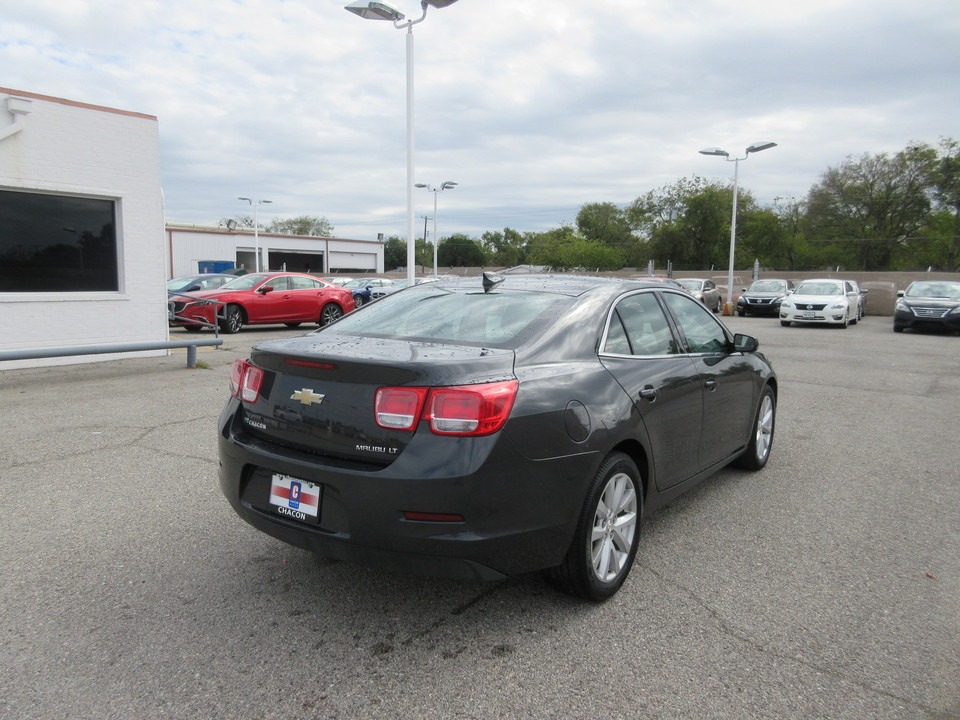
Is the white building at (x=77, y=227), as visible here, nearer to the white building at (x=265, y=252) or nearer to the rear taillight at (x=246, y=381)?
the rear taillight at (x=246, y=381)

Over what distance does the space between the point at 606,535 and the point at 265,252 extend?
65012 millimetres

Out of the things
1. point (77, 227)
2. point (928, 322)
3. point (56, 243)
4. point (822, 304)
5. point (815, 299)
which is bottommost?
point (928, 322)

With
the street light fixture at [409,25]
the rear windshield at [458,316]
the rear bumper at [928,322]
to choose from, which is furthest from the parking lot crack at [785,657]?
the rear bumper at [928,322]

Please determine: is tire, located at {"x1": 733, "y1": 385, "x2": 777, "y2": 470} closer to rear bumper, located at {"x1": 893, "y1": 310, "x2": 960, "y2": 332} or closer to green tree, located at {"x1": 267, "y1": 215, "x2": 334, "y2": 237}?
rear bumper, located at {"x1": 893, "y1": 310, "x2": 960, "y2": 332}

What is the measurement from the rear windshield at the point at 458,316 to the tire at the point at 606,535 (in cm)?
78

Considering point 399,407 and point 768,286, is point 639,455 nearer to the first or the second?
point 399,407

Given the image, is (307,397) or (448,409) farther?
(307,397)

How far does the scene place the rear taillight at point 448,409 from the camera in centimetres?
270

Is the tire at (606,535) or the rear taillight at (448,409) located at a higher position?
the rear taillight at (448,409)

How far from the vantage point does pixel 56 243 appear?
1024cm

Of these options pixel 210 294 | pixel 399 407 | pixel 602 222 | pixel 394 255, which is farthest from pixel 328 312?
pixel 394 255

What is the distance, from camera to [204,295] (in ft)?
54.9

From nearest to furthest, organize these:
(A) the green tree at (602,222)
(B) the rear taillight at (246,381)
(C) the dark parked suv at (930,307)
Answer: (B) the rear taillight at (246,381), (C) the dark parked suv at (930,307), (A) the green tree at (602,222)

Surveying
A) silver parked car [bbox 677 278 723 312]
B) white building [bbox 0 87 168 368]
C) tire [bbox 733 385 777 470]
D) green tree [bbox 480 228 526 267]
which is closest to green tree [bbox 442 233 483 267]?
green tree [bbox 480 228 526 267]
